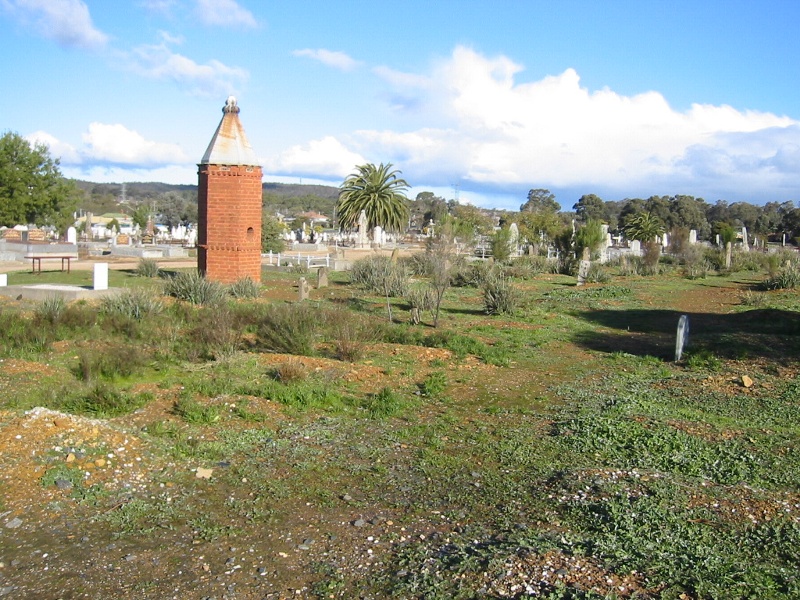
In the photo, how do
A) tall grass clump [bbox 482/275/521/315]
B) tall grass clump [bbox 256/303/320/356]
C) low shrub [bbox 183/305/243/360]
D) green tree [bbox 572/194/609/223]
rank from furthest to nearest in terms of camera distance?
1. green tree [bbox 572/194/609/223]
2. tall grass clump [bbox 482/275/521/315]
3. tall grass clump [bbox 256/303/320/356]
4. low shrub [bbox 183/305/243/360]

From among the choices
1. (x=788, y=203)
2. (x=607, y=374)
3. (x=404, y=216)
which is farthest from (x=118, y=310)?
(x=788, y=203)

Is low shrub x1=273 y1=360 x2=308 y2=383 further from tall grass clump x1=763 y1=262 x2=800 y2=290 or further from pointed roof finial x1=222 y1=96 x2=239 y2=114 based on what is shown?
tall grass clump x1=763 y1=262 x2=800 y2=290

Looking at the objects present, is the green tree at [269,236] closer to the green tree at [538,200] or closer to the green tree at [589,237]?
the green tree at [589,237]

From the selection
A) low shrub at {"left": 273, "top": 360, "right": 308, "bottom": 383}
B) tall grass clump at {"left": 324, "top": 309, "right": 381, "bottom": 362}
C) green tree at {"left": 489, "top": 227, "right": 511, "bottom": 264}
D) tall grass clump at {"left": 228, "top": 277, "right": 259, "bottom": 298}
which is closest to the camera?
low shrub at {"left": 273, "top": 360, "right": 308, "bottom": 383}

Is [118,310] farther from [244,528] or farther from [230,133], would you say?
[244,528]

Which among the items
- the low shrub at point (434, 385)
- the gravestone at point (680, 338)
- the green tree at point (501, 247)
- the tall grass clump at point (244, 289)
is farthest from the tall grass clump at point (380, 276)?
the green tree at point (501, 247)

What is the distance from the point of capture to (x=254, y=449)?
733 centimetres

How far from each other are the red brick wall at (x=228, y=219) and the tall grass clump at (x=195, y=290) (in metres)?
2.31

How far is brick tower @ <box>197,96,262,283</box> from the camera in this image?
2023 cm

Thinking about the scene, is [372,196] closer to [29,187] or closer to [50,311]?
[29,187]

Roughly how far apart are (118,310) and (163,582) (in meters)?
10.3

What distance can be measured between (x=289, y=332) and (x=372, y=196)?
37.6 meters

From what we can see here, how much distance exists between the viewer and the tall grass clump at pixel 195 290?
55.6 feet

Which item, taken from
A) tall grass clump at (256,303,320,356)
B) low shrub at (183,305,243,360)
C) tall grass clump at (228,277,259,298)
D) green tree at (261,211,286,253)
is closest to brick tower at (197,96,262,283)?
tall grass clump at (228,277,259,298)
